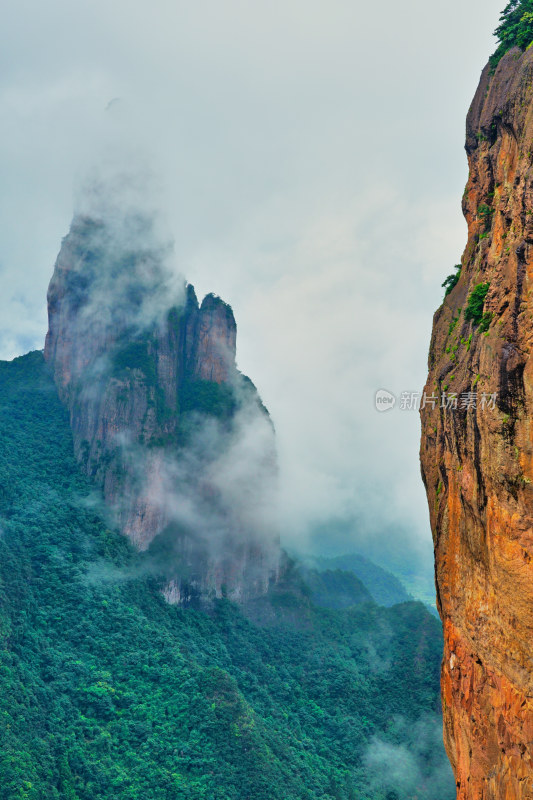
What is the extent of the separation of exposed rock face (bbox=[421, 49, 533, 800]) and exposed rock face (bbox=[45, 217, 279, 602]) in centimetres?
4774

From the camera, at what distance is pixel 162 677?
4581 cm

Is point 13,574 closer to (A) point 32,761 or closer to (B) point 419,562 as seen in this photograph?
(A) point 32,761

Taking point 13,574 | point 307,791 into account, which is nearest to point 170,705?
point 307,791

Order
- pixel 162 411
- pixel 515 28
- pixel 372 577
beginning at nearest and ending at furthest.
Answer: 1. pixel 515 28
2. pixel 162 411
3. pixel 372 577

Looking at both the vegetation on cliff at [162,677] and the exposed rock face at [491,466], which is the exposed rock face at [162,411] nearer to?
the vegetation on cliff at [162,677]

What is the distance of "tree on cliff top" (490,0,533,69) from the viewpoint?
1514 centimetres

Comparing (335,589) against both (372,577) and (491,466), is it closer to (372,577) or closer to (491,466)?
(372,577)

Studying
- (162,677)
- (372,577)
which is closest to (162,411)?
(162,677)

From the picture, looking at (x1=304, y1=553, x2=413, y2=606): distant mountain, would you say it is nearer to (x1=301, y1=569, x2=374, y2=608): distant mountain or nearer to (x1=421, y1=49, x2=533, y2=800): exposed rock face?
(x1=301, y1=569, x2=374, y2=608): distant mountain

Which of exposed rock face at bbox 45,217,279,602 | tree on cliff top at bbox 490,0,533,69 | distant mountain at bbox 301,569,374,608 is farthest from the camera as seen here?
distant mountain at bbox 301,569,374,608

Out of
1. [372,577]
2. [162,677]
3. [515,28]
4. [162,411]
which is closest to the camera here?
[515,28]

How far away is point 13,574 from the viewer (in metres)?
45.4

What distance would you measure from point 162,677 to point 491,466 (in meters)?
42.6

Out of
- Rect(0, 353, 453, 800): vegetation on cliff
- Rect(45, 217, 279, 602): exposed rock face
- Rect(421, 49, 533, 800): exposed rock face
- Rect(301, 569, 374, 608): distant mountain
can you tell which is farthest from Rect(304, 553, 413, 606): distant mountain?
Rect(421, 49, 533, 800): exposed rock face
